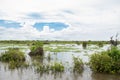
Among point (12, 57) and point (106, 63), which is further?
point (12, 57)

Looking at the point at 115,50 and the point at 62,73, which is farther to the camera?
the point at 115,50

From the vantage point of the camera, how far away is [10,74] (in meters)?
15.3

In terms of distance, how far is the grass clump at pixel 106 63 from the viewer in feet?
52.3

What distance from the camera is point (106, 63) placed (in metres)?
16.1

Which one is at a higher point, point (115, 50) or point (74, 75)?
point (115, 50)

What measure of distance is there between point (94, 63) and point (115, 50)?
209cm

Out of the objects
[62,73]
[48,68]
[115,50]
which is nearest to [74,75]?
[62,73]

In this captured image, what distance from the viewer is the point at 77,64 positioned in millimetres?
16453

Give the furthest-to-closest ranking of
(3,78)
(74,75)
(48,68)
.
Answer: (48,68) → (74,75) → (3,78)

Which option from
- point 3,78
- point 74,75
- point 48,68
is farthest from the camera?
point 48,68

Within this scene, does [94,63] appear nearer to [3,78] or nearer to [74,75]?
[74,75]

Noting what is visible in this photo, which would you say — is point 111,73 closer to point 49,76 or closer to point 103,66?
point 103,66

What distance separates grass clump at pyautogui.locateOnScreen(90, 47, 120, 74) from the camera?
1595cm

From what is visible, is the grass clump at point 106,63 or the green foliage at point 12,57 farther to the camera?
the green foliage at point 12,57
